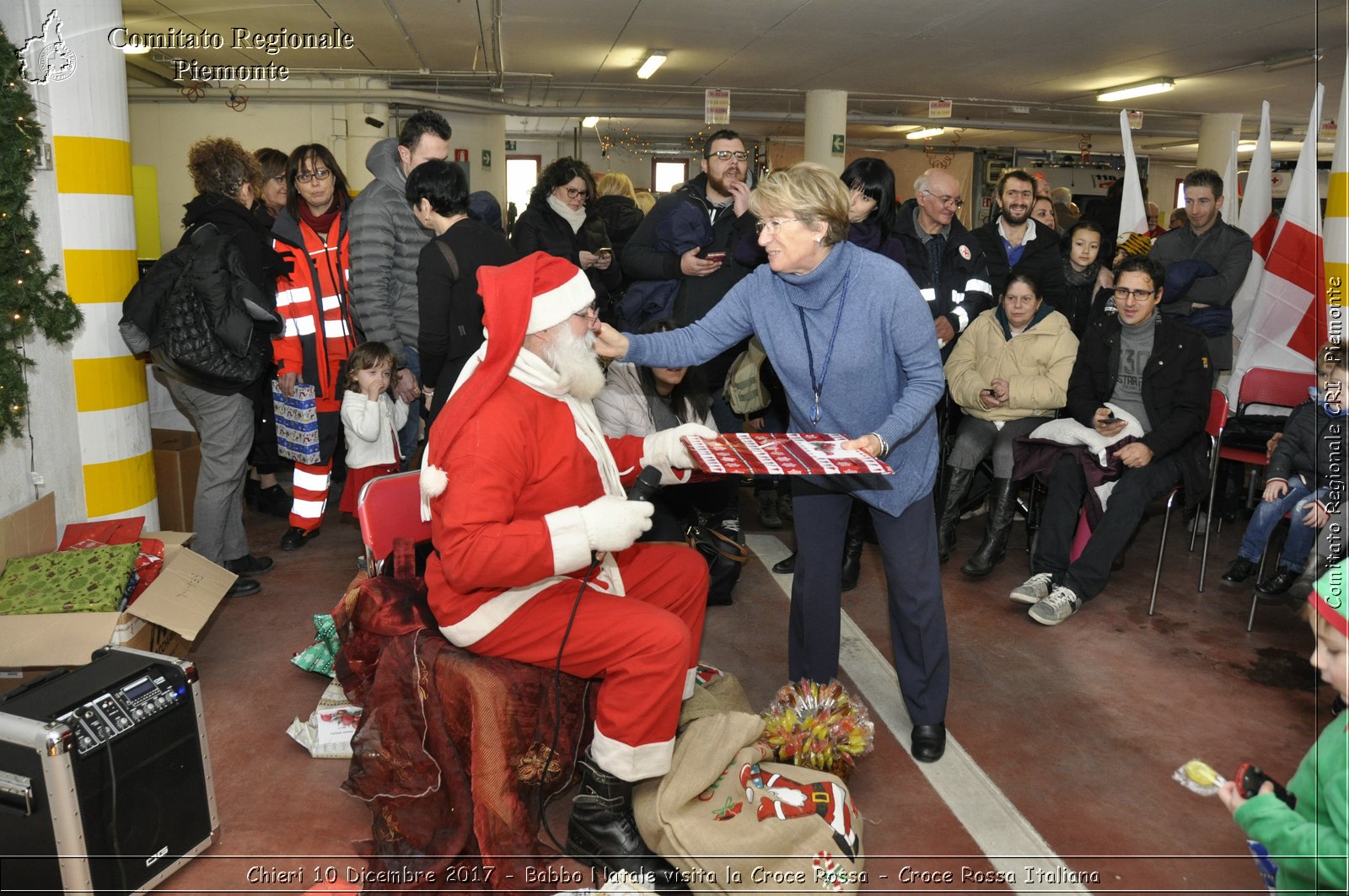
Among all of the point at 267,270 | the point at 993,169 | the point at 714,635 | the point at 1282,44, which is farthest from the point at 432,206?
the point at 993,169

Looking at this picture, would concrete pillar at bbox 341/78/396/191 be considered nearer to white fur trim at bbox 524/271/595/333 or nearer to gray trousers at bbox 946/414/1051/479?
gray trousers at bbox 946/414/1051/479

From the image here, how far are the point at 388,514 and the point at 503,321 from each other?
83 cm

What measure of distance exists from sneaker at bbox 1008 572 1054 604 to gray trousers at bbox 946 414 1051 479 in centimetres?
57

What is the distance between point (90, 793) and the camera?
7.07 ft

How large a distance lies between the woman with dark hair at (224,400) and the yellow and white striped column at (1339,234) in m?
4.18

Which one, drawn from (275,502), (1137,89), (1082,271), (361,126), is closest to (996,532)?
(1082,271)

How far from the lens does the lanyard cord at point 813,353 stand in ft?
8.98

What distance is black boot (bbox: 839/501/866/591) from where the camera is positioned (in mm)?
4461

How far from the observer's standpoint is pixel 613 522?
229 cm

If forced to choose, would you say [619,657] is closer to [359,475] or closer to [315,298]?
[359,475]

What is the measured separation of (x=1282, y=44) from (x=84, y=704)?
11.5 m

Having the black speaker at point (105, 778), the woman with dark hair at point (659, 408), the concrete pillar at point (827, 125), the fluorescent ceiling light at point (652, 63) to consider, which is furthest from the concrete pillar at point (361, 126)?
the black speaker at point (105, 778)

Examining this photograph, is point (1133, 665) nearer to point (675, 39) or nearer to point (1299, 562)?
point (1299, 562)

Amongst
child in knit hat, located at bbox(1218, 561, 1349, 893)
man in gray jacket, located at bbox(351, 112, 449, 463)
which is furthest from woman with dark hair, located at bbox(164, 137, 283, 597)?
child in knit hat, located at bbox(1218, 561, 1349, 893)
